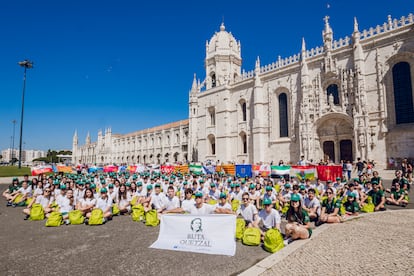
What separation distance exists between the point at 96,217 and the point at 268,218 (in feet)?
17.9

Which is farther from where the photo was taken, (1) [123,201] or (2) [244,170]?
(2) [244,170]

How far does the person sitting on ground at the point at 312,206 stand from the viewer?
7.80 meters

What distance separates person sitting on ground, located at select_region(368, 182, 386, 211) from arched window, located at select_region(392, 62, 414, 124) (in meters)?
17.3

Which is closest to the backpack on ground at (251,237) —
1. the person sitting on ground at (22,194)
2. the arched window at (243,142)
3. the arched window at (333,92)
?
the person sitting on ground at (22,194)

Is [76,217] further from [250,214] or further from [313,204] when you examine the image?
[313,204]

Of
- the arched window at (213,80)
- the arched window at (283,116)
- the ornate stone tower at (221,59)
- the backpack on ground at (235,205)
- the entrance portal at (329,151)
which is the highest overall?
the ornate stone tower at (221,59)

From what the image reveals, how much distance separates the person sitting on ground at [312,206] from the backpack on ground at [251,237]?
9.06 ft

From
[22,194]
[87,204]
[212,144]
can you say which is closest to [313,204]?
[87,204]

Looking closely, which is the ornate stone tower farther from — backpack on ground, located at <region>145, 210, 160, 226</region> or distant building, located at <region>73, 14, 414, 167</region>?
backpack on ground, located at <region>145, 210, 160, 226</region>

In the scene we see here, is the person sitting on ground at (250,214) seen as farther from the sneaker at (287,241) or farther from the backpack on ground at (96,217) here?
the backpack on ground at (96,217)

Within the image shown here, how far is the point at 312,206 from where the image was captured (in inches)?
318

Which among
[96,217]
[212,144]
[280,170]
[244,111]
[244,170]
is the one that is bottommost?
[96,217]

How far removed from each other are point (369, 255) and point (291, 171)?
1552 centimetres

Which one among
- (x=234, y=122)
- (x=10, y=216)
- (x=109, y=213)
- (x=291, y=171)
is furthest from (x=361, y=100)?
(x=10, y=216)
